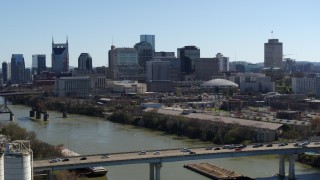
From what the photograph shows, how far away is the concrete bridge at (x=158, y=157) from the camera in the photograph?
11.9 meters

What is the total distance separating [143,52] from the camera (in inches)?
2736

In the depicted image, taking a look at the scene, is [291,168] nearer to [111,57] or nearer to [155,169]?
[155,169]

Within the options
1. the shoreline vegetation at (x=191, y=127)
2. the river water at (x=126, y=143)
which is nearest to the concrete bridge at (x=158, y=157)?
the river water at (x=126, y=143)

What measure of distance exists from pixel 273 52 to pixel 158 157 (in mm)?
65663

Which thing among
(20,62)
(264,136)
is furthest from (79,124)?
(20,62)

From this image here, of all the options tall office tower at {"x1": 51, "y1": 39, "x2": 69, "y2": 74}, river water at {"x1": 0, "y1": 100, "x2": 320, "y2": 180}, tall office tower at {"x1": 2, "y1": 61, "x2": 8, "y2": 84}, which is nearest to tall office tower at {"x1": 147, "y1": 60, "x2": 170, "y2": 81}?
river water at {"x1": 0, "y1": 100, "x2": 320, "y2": 180}

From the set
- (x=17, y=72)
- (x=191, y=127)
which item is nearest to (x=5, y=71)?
(x=17, y=72)

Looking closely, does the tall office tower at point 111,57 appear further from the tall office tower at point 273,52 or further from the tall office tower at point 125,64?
the tall office tower at point 273,52

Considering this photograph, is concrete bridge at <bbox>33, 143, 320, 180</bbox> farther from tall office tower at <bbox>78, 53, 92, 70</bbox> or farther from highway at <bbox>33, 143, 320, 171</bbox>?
tall office tower at <bbox>78, 53, 92, 70</bbox>

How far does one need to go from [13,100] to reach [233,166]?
32.8 meters

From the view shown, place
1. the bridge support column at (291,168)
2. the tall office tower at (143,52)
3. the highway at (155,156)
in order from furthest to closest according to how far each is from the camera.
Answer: the tall office tower at (143,52)
the bridge support column at (291,168)
the highway at (155,156)

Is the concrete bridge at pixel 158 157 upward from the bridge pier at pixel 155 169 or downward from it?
upward

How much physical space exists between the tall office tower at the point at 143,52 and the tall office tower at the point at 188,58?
21.8 ft

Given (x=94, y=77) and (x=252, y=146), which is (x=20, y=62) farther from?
(x=252, y=146)
